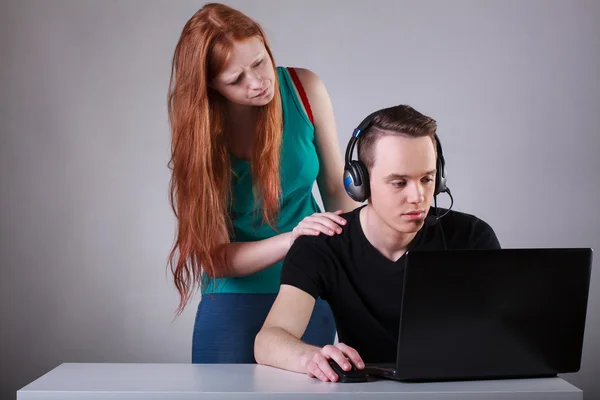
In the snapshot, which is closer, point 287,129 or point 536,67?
point 287,129

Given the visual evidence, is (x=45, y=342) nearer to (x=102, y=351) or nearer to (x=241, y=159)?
(x=102, y=351)

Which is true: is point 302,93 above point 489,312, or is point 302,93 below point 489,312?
above

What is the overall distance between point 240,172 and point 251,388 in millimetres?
893

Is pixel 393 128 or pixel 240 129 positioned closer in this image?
pixel 393 128

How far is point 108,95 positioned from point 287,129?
2.05m

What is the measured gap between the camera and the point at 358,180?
186 cm

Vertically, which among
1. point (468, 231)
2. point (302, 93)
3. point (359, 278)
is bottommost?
point (359, 278)

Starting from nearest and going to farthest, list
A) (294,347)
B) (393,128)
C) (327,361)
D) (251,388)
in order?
(251,388) → (327,361) → (294,347) → (393,128)

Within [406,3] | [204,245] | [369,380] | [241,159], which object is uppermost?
[406,3]

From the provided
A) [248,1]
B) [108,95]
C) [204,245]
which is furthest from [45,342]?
[204,245]

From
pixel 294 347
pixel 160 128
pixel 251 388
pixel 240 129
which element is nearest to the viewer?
pixel 251 388

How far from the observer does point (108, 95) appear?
13.0 feet

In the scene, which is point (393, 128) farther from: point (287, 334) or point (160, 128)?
point (160, 128)

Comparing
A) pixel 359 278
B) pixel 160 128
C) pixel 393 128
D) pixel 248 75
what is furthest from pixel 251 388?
pixel 160 128
